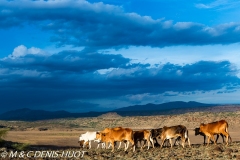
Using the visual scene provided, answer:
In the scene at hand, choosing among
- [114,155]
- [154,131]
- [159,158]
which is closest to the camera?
[159,158]

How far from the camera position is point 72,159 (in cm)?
1689

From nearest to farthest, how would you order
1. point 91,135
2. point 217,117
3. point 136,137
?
point 136,137, point 91,135, point 217,117

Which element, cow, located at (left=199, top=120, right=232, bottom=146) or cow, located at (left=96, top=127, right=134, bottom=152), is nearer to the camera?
cow, located at (left=96, top=127, right=134, bottom=152)

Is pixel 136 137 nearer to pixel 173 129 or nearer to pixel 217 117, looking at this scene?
pixel 173 129

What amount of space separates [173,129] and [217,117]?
5942cm

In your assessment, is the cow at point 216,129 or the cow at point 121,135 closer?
the cow at point 121,135

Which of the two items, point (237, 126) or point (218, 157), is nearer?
point (218, 157)

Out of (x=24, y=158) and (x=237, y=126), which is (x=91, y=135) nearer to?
(x=24, y=158)

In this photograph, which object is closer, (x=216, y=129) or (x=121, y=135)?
(x=121, y=135)

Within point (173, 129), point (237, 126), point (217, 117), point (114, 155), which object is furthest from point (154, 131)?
point (217, 117)

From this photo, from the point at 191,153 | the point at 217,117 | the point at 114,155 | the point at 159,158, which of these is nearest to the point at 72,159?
the point at 114,155

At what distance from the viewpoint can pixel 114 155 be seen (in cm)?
1848

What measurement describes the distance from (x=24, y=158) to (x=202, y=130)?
12702 millimetres

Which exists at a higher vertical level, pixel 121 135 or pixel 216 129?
pixel 216 129
